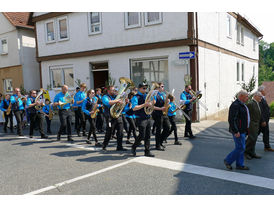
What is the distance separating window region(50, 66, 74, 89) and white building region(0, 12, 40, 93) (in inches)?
125

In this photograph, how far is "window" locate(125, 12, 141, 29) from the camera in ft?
46.0

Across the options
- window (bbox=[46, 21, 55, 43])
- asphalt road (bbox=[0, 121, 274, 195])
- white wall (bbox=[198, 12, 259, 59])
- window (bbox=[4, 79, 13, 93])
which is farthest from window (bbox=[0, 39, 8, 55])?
white wall (bbox=[198, 12, 259, 59])

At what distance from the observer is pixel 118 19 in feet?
48.3

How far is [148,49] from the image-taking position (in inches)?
535

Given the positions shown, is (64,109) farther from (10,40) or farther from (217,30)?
(10,40)

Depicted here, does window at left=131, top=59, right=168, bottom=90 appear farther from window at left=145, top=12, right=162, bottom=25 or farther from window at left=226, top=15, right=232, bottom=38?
window at left=226, top=15, right=232, bottom=38

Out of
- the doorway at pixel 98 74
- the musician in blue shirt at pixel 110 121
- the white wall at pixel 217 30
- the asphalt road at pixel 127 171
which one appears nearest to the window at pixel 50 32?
the doorway at pixel 98 74

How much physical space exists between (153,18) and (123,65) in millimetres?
3065

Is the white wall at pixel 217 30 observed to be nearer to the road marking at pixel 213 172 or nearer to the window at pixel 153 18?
the window at pixel 153 18

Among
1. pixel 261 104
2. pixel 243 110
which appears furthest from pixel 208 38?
pixel 243 110

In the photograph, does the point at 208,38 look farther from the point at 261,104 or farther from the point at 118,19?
the point at 261,104

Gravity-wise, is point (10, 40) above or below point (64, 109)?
above

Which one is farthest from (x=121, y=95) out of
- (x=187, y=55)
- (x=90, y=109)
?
(x=187, y=55)

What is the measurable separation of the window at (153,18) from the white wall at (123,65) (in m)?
1.46
